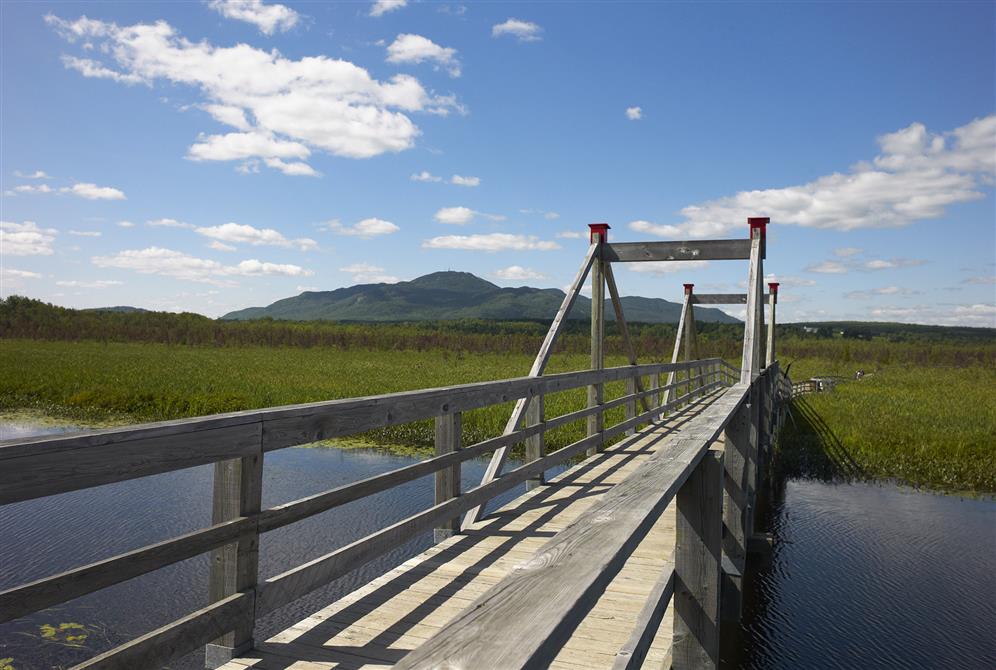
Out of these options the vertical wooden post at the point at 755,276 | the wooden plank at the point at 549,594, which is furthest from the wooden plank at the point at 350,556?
the vertical wooden post at the point at 755,276

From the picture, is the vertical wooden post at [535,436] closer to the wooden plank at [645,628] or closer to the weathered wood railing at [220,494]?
the weathered wood railing at [220,494]

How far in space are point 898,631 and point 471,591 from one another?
5994 millimetres

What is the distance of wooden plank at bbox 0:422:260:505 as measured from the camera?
1.77 m

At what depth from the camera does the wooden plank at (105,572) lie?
1.86 metres

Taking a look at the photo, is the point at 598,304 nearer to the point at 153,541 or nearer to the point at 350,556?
the point at 153,541

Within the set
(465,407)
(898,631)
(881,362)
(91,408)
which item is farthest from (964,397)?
(881,362)

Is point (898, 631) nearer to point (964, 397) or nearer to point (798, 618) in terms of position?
point (798, 618)

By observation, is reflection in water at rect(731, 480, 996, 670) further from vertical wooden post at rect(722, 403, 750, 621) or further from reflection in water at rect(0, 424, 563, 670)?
reflection in water at rect(0, 424, 563, 670)

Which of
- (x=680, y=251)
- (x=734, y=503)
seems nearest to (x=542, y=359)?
(x=734, y=503)

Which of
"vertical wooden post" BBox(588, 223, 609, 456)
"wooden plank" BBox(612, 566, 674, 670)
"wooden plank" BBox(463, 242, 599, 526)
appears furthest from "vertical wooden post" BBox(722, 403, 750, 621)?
"vertical wooden post" BBox(588, 223, 609, 456)

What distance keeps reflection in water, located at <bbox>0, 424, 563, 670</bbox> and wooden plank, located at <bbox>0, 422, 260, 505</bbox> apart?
3946 mm

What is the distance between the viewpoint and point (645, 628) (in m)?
2.17

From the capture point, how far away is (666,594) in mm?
2533

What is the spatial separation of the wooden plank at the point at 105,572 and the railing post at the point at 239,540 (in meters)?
0.08
